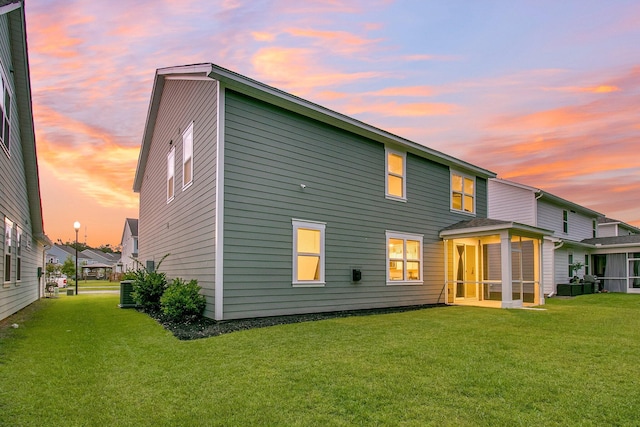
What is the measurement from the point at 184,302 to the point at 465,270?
34.5ft

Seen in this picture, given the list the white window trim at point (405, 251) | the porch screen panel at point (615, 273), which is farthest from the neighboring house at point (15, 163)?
the porch screen panel at point (615, 273)

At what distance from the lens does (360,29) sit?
11742 millimetres

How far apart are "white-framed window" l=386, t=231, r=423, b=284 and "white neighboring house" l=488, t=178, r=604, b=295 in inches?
376

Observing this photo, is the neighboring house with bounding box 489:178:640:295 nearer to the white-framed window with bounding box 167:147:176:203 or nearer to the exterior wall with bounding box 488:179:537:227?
the exterior wall with bounding box 488:179:537:227

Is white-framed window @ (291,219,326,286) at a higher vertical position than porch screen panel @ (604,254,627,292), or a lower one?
higher

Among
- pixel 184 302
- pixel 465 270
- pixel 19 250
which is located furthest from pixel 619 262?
→ pixel 19 250

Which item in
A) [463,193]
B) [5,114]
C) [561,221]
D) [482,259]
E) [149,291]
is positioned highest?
[5,114]

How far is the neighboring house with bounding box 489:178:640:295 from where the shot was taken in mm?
20797

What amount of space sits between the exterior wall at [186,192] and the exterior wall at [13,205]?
386 centimetres

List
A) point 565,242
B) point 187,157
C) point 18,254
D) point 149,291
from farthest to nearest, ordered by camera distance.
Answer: point 565,242 → point 149,291 → point 187,157 → point 18,254

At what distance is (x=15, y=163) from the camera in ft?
33.2

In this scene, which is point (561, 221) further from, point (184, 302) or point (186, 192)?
point (184, 302)

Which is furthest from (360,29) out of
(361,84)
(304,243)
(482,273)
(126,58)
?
(482,273)

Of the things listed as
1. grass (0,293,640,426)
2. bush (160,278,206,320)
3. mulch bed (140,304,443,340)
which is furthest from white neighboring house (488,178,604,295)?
bush (160,278,206,320)
